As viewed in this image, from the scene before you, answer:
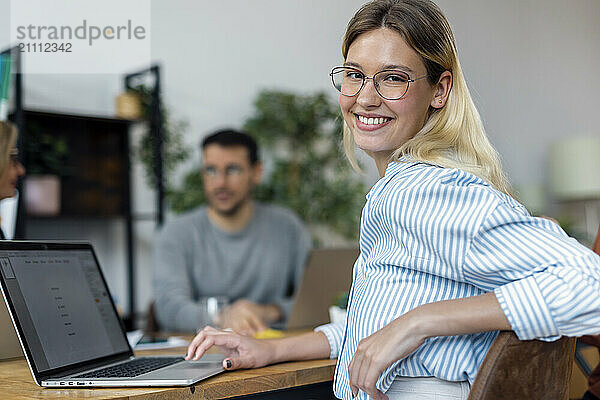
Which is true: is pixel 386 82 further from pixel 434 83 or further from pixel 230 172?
pixel 230 172

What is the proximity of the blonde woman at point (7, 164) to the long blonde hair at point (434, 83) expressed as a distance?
36.6 inches

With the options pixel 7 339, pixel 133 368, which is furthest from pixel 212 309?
pixel 133 368

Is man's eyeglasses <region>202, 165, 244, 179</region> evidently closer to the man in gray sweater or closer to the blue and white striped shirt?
the man in gray sweater

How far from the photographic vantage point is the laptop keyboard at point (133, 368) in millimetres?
1131

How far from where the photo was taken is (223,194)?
10.3 feet

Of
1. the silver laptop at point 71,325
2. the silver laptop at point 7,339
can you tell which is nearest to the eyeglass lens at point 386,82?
the silver laptop at point 71,325

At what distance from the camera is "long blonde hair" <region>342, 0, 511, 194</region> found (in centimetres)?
110

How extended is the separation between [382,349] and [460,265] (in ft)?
0.48

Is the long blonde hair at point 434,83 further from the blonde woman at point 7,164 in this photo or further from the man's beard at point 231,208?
the man's beard at point 231,208

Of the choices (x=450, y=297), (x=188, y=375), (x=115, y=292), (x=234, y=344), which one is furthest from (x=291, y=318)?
(x=115, y=292)

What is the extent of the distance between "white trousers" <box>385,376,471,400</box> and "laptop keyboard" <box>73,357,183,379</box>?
1.34ft

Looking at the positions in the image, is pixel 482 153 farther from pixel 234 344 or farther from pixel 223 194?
pixel 223 194

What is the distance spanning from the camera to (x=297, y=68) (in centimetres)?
434

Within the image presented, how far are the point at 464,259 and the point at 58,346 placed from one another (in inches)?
26.0
